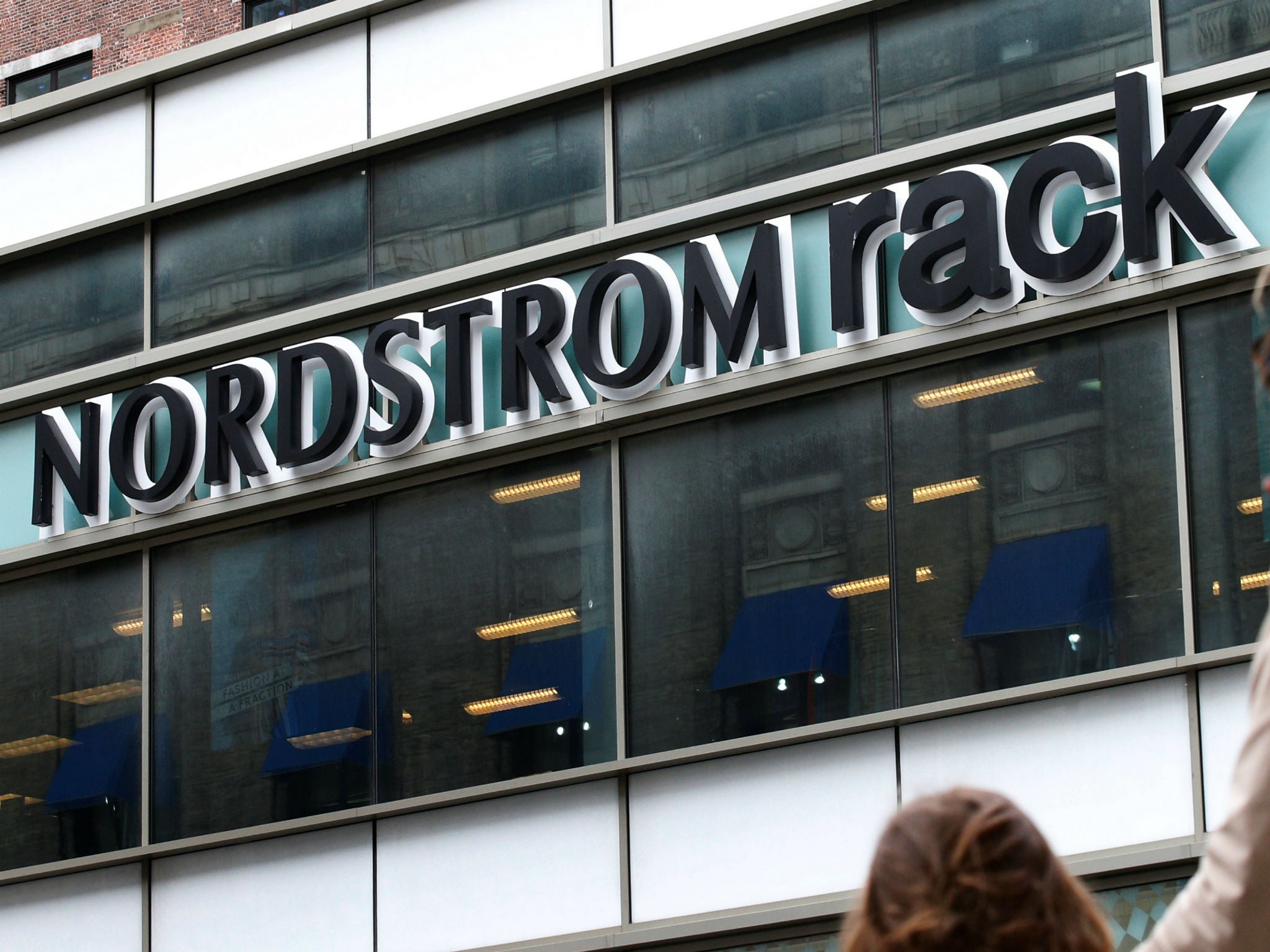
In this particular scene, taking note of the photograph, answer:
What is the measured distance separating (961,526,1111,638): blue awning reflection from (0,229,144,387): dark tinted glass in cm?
789

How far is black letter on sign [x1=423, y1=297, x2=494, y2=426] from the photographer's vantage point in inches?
577

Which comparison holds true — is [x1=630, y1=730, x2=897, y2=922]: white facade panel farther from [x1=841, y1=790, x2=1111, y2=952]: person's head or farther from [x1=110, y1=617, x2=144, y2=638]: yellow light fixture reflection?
[x1=841, y1=790, x2=1111, y2=952]: person's head

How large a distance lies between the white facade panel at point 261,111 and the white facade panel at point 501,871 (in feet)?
18.4

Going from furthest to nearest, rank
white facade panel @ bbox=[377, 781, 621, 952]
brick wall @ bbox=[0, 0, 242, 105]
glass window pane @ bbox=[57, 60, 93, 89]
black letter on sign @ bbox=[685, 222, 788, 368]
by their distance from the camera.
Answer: glass window pane @ bbox=[57, 60, 93, 89] < brick wall @ bbox=[0, 0, 242, 105] < black letter on sign @ bbox=[685, 222, 788, 368] < white facade panel @ bbox=[377, 781, 621, 952]

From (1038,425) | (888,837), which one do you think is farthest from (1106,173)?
(888,837)

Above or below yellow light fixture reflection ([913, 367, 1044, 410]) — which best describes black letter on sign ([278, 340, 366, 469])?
above

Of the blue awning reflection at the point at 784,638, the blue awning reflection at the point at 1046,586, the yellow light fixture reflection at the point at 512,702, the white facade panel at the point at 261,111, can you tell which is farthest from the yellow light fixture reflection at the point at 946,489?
the white facade panel at the point at 261,111

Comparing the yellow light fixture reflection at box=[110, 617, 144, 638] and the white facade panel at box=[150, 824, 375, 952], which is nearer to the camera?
the white facade panel at box=[150, 824, 375, 952]

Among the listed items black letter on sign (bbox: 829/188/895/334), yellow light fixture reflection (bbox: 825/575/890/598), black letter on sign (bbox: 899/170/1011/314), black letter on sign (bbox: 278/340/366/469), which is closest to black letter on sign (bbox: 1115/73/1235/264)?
black letter on sign (bbox: 899/170/1011/314)

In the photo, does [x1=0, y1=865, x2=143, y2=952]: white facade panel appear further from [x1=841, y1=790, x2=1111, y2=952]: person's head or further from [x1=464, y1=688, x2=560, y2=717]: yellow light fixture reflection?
[x1=841, y1=790, x2=1111, y2=952]: person's head

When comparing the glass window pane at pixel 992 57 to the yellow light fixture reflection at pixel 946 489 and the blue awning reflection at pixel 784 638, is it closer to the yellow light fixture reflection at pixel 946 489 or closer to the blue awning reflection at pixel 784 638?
the yellow light fixture reflection at pixel 946 489

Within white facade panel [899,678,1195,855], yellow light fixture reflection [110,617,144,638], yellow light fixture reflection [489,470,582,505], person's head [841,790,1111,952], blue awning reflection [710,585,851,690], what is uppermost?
yellow light fixture reflection [489,470,582,505]

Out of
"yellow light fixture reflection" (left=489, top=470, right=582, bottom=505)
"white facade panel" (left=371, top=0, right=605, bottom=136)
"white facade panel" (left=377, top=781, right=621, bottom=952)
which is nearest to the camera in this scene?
"white facade panel" (left=377, top=781, right=621, bottom=952)

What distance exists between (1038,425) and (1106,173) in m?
1.66
